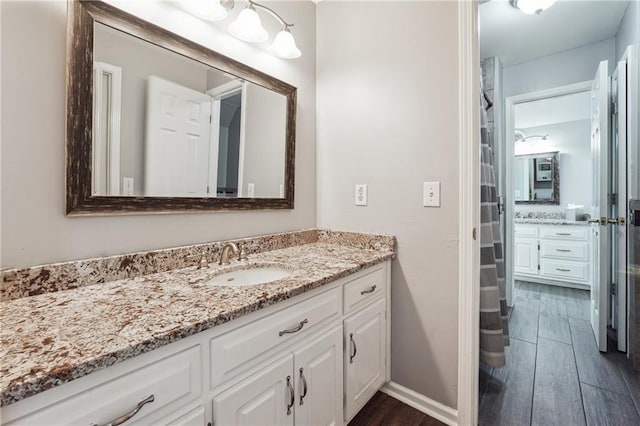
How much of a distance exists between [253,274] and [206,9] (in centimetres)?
115

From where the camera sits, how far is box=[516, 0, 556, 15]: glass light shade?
186 centimetres

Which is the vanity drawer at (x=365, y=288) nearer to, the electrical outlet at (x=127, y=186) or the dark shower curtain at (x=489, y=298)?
the dark shower curtain at (x=489, y=298)

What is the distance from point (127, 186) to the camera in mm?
1100

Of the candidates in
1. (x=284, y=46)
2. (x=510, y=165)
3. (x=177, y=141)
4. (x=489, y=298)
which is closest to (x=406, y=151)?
(x=284, y=46)

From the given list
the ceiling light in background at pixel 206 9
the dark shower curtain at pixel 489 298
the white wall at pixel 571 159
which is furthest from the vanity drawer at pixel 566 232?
the ceiling light in background at pixel 206 9

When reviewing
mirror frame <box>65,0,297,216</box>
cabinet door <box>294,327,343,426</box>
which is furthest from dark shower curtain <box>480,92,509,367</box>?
mirror frame <box>65,0,297,216</box>

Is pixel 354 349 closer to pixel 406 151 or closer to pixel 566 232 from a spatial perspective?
pixel 406 151

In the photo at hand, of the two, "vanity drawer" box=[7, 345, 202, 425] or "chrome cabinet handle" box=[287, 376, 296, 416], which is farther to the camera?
"chrome cabinet handle" box=[287, 376, 296, 416]

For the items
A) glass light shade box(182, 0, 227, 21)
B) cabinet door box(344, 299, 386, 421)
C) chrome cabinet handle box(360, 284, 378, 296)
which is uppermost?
glass light shade box(182, 0, 227, 21)

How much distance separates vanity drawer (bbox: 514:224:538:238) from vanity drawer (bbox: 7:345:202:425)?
4.19m

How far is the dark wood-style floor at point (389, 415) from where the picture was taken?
1.41 metres

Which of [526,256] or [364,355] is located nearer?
[364,355]

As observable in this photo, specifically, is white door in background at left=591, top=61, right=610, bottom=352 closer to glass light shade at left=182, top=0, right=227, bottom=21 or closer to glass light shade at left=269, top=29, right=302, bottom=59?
glass light shade at left=269, top=29, right=302, bottom=59

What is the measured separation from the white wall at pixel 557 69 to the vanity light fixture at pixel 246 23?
2481 millimetres
